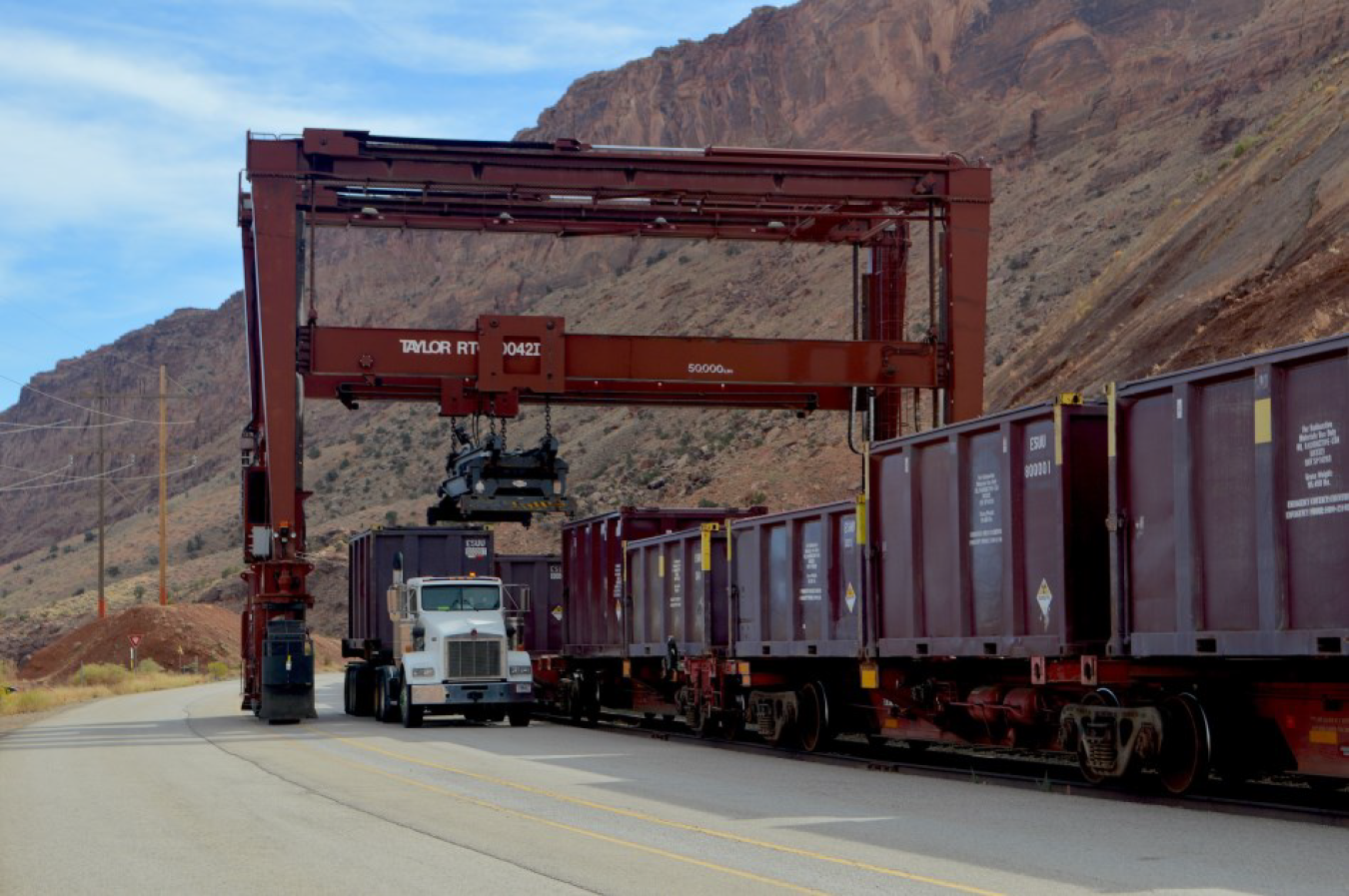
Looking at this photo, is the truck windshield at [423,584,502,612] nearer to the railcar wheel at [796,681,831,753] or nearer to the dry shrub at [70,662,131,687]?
the railcar wheel at [796,681,831,753]

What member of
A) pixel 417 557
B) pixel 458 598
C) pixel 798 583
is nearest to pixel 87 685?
pixel 417 557

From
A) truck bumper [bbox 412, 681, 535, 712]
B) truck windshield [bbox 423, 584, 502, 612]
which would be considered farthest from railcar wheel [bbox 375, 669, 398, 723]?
truck windshield [bbox 423, 584, 502, 612]

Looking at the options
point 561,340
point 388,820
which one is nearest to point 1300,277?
point 561,340

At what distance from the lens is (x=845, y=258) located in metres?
81.1

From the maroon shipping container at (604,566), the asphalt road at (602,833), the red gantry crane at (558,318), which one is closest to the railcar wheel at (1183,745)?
the asphalt road at (602,833)

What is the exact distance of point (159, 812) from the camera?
16328mm

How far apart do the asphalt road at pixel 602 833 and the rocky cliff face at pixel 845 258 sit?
70.6 ft

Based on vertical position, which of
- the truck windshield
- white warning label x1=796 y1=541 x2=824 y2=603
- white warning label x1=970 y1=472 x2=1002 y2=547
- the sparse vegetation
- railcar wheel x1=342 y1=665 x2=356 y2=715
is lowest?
the sparse vegetation

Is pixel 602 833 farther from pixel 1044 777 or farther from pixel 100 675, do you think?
pixel 100 675

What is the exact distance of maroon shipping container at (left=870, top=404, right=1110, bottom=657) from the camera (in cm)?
1630

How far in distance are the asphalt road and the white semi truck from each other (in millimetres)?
7897

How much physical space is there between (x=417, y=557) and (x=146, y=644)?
4151 cm

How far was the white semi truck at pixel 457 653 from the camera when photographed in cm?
3058

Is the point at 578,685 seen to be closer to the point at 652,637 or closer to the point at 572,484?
the point at 652,637
